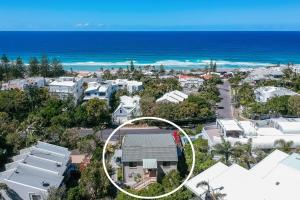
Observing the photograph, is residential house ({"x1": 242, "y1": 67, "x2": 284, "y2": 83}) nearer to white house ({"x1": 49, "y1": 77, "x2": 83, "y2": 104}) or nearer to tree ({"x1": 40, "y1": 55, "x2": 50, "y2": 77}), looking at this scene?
white house ({"x1": 49, "y1": 77, "x2": 83, "y2": 104})

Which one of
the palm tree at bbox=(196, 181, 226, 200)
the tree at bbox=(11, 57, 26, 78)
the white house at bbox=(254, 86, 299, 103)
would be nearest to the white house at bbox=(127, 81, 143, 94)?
the white house at bbox=(254, 86, 299, 103)

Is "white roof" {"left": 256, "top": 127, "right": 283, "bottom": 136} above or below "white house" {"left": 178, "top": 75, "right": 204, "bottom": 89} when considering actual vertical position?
above

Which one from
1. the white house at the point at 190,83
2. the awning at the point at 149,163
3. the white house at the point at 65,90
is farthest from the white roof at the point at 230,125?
the white house at the point at 190,83

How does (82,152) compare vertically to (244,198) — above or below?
below

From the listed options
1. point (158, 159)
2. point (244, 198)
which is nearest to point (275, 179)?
point (244, 198)

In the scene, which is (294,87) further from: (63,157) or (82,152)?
(63,157)
